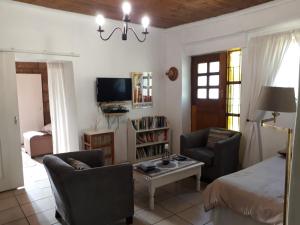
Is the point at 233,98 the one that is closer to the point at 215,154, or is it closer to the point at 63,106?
the point at 215,154

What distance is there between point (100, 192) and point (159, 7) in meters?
2.78

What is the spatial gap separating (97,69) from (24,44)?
1235 mm

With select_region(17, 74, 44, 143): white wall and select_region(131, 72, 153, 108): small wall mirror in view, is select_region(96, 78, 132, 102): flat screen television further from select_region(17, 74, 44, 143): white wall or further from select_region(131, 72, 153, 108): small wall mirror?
select_region(17, 74, 44, 143): white wall

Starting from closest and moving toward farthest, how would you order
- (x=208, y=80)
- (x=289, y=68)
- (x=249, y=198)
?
(x=249, y=198) → (x=289, y=68) → (x=208, y=80)

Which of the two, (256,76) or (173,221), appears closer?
(173,221)

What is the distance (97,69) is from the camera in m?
4.40

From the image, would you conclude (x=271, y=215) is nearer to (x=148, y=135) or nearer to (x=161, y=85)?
(x=148, y=135)

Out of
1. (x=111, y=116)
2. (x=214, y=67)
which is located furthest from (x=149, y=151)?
(x=214, y=67)

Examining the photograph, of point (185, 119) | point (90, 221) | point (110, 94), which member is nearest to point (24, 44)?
point (110, 94)

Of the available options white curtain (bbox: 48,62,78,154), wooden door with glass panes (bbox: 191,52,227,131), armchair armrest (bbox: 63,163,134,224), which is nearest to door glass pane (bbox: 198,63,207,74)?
wooden door with glass panes (bbox: 191,52,227,131)

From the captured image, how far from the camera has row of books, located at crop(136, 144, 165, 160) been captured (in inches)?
189

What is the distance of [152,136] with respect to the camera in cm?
493

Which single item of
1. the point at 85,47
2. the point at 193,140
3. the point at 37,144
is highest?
the point at 85,47

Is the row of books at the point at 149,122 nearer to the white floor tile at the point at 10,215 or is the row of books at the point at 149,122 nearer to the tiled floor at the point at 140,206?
the tiled floor at the point at 140,206
